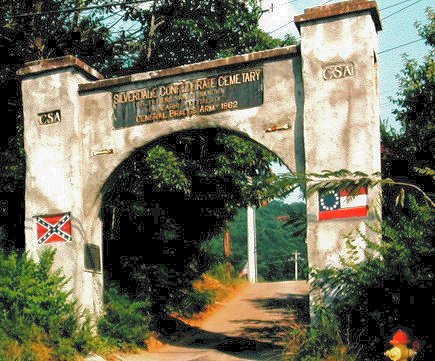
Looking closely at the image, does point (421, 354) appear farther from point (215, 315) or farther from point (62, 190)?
point (215, 315)

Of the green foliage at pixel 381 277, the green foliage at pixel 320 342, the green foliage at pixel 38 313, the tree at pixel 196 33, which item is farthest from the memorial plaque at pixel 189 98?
the tree at pixel 196 33

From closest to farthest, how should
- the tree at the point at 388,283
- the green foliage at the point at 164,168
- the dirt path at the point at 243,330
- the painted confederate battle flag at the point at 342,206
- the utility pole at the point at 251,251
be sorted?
1. the tree at the point at 388,283
2. the painted confederate battle flag at the point at 342,206
3. the dirt path at the point at 243,330
4. the green foliage at the point at 164,168
5. the utility pole at the point at 251,251

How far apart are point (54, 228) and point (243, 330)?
23.6 ft

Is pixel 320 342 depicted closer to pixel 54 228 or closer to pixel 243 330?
pixel 54 228

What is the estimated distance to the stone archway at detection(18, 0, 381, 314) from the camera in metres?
10.8

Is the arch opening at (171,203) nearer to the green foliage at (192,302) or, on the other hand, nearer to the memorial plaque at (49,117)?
the green foliage at (192,302)

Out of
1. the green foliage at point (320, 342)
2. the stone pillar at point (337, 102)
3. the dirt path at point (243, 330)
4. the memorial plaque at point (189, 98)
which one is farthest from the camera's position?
the dirt path at point (243, 330)

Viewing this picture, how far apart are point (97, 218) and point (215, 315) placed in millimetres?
9647

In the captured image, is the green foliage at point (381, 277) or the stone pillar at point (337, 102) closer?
the green foliage at point (381, 277)

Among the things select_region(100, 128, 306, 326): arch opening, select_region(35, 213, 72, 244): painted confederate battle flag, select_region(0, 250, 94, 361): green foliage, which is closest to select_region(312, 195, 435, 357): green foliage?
select_region(0, 250, 94, 361): green foliage

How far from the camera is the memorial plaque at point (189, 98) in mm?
11773

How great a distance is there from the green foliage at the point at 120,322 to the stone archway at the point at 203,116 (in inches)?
17.7

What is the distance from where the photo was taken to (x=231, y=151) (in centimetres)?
1694

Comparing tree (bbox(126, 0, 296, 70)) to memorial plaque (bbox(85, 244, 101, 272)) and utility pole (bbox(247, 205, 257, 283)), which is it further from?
utility pole (bbox(247, 205, 257, 283))
